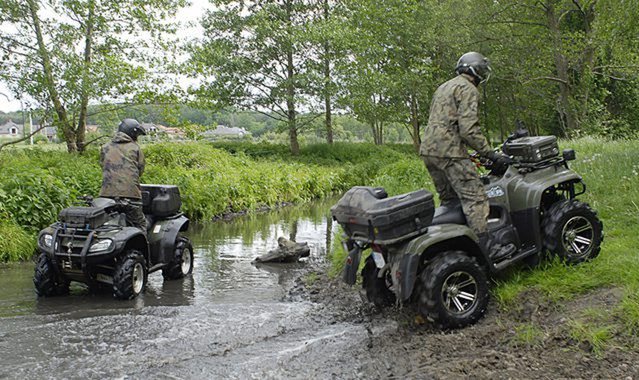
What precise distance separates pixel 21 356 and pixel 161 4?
574 inches

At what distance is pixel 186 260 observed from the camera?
8.70 meters

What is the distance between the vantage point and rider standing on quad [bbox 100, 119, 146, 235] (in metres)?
7.55

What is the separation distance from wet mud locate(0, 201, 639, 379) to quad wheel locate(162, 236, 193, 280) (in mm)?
392

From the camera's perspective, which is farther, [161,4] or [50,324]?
[161,4]

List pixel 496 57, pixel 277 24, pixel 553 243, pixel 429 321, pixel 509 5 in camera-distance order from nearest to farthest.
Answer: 1. pixel 429 321
2. pixel 553 243
3. pixel 509 5
4. pixel 496 57
5. pixel 277 24

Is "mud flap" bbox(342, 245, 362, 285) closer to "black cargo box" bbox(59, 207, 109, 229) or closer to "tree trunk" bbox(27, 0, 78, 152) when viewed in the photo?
"black cargo box" bbox(59, 207, 109, 229)

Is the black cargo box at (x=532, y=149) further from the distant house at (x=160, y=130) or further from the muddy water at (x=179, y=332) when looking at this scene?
the distant house at (x=160, y=130)

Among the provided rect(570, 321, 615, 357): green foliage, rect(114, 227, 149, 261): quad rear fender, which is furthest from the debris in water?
rect(570, 321, 615, 357): green foliage

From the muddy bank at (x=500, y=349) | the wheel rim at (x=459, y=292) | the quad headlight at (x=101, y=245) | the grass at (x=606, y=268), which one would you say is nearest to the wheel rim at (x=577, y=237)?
the grass at (x=606, y=268)

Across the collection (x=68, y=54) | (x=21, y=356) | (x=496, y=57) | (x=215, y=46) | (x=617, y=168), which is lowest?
(x=21, y=356)

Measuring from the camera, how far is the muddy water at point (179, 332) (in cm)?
468

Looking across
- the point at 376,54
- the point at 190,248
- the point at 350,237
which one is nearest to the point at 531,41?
the point at 376,54

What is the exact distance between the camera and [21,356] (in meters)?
4.97

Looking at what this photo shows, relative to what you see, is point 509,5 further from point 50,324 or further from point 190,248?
point 50,324
